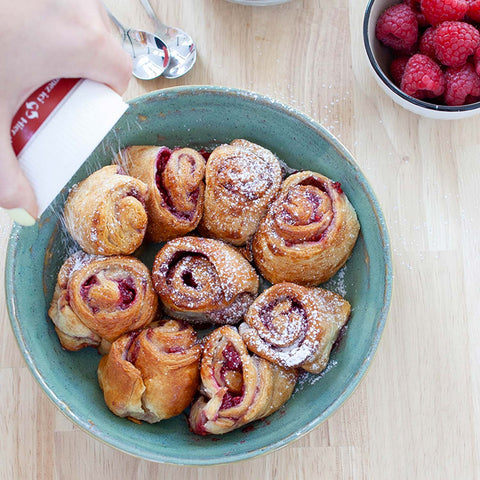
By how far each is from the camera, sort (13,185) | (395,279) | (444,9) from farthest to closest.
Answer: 1. (395,279)
2. (444,9)
3. (13,185)

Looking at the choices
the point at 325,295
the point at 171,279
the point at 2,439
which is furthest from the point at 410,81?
the point at 2,439

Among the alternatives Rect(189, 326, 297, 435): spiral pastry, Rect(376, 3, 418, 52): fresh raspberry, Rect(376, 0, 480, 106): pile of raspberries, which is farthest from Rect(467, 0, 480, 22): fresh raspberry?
Rect(189, 326, 297, 435): spiral pastry

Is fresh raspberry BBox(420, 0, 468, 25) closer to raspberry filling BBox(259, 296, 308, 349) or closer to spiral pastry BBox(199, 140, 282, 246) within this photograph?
spiral pastry BBox(199, 140, 282, 246)

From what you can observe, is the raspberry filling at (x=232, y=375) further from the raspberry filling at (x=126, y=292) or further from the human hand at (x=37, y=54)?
the human hand at (x=37, y=54)

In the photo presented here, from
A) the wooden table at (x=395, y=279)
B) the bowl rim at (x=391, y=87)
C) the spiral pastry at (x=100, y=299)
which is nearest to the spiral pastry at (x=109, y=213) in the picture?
the spiral pastry at (x=100, y=299)

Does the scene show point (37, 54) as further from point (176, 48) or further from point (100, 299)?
A: point (176, 48)

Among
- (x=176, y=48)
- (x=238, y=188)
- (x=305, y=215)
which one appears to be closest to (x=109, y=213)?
(x=238, y=188)
